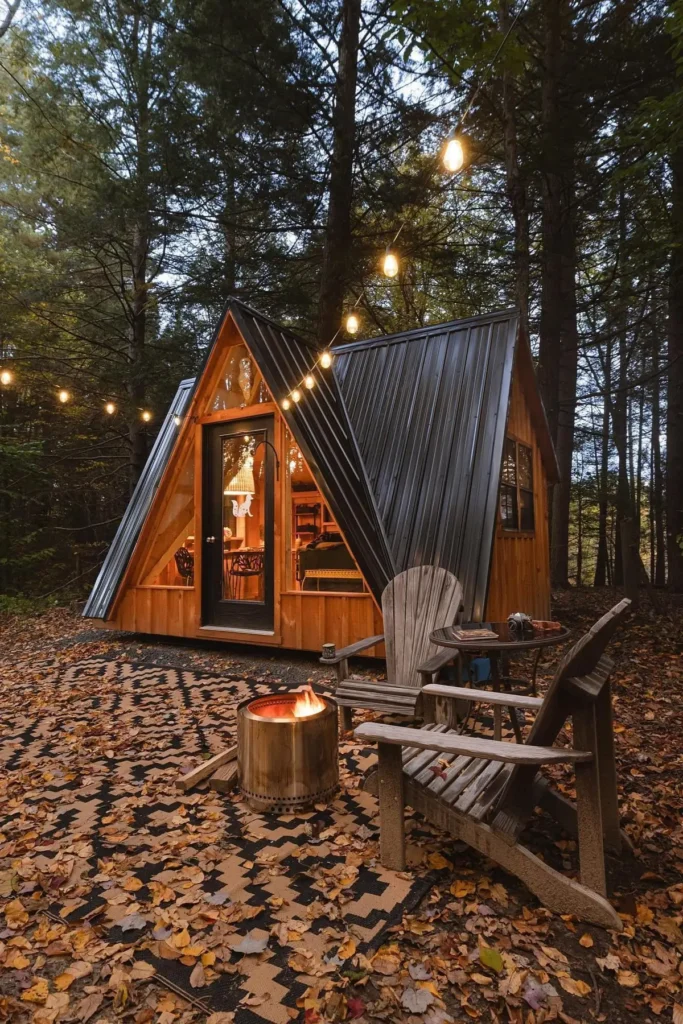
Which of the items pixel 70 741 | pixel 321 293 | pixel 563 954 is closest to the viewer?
pixel 563 954

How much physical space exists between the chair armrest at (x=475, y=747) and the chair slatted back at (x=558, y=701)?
87 mm

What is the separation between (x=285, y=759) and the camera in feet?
10.5

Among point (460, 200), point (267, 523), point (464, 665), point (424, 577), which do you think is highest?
point (460, 200)

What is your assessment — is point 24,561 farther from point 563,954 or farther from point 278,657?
point 563,954

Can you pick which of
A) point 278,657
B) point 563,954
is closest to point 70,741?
point 278,657

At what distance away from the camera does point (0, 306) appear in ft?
36.3

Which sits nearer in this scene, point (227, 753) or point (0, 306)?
point (227, 753)

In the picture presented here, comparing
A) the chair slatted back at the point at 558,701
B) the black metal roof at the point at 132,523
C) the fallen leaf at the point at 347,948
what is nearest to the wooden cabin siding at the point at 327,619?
the black metal roof at the point at 132,523

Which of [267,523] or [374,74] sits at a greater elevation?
[374,74]

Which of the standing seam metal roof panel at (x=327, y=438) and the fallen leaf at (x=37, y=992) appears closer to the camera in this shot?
the fallen leaf at (x=37, y=992)

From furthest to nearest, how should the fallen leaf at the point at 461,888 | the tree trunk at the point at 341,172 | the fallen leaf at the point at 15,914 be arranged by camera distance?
1. the tree trunk at the point at 341,172
2. the fallen leaf at the point at 461,888
3. the fallen leaf at the point at 15,914

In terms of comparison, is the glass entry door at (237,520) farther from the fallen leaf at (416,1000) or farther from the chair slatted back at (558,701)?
the fallen leaf at (416,1000)

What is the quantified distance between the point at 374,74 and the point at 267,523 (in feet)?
31.5

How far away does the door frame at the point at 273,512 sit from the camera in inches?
273
